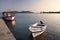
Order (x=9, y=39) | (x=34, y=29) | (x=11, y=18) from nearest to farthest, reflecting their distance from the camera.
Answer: (x=9, y=39)
(x=34, y=29)
(x=11, y=18)

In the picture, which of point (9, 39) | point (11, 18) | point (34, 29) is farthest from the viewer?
point (11, 18)

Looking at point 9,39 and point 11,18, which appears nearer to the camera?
point 9,39

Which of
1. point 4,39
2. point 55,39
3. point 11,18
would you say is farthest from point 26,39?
point 11,18

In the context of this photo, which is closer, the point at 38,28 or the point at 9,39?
the point at 9,39

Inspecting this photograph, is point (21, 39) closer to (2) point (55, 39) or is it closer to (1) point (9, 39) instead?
(2) point (55, 39)

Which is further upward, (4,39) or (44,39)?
(4,39)

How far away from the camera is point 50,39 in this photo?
17.4 m

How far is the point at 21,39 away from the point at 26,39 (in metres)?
0.54

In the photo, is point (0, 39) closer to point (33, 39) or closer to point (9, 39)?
point (9, 39)

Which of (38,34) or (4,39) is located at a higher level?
(4,39)

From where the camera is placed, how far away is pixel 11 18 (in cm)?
4391

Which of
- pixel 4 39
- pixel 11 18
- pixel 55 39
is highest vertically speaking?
pixel 4 39

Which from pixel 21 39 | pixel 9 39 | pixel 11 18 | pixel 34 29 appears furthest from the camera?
pixel 11 18

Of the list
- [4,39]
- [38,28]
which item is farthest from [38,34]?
[4,39]
